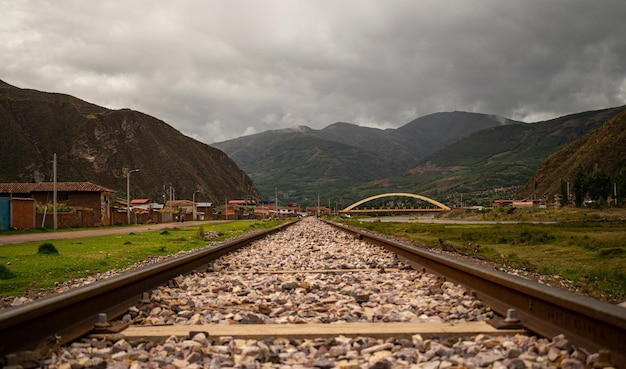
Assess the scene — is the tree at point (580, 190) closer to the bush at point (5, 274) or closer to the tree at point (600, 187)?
the tree at point (600, 187)

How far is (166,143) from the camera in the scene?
151m

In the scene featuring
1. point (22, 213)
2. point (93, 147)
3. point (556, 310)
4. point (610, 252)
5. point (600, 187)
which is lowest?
point (610, 252)

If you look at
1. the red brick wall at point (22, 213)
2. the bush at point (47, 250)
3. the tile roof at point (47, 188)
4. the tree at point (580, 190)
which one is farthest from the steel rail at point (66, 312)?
the tree at point (580, 190)

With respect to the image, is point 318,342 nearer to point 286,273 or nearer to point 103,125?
point 286,273

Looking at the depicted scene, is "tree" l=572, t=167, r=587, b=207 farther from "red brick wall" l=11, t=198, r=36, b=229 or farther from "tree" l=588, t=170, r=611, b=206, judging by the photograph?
"red brick wall" l=11, t=198, r=36, b=229

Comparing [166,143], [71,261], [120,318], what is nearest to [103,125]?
[166,143]

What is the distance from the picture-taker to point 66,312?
4.59 meters

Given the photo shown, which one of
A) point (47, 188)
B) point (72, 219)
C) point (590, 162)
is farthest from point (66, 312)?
point (590, 162)

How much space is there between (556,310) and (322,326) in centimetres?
193

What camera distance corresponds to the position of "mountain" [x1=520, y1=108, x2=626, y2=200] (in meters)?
117

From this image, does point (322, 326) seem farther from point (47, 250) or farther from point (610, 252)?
point (47, 250)

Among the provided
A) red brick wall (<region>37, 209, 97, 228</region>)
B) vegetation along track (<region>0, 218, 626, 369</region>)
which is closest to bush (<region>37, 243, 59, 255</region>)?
vegetation along track (<region>0, 218, 626, 369</region>)

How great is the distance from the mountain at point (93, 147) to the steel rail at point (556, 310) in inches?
4652

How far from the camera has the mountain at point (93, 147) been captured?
115 meters
